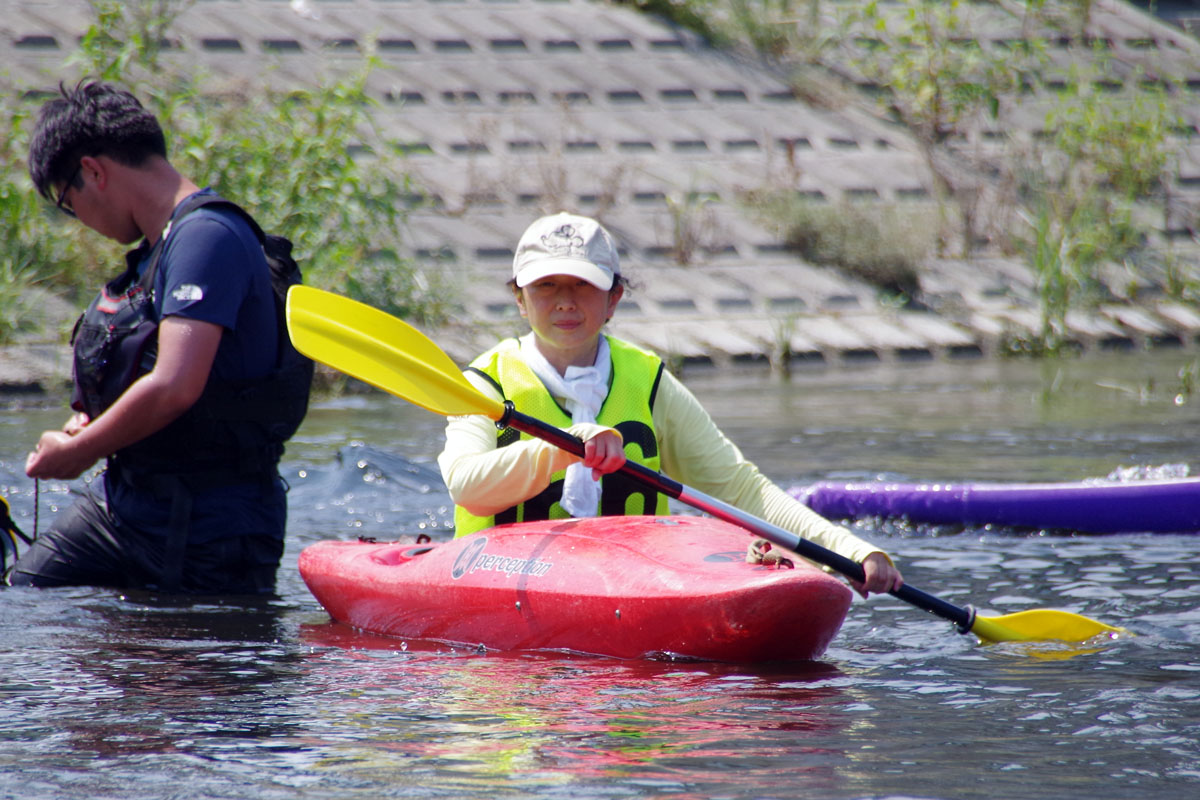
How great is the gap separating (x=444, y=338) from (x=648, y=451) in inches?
233

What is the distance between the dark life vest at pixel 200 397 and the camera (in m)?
3.73

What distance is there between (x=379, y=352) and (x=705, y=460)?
2.78ft

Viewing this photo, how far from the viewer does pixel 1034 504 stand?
5.13 meters

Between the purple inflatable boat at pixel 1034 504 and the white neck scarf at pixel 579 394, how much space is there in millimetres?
1924

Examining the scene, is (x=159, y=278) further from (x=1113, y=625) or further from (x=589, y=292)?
(x=1113, y=625)

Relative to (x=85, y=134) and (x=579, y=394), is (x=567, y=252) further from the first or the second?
(x=85, y=134)

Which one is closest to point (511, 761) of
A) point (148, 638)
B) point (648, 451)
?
point (648, 451)

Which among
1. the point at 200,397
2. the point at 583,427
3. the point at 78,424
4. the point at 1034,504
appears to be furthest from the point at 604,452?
the point at 1034,504

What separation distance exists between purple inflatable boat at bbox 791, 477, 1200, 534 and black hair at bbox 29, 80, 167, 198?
108 inches

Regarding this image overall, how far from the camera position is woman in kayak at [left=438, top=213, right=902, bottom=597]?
11.3 feet

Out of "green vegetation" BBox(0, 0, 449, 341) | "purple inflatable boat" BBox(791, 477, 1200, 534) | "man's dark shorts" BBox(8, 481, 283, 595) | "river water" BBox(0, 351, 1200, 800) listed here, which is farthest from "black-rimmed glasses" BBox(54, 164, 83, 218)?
"green vegetation" BBox(0, 0, 449, 341)

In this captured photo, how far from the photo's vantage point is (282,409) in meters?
3.88

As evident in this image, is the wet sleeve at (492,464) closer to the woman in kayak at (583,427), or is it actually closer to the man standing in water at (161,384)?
the woman in kayak at (583,427)

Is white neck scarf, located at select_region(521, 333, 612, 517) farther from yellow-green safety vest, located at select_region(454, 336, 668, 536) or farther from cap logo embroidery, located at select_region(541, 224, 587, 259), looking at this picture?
cap logo embroidery, located at select_region(541, 224, 587, 259)
